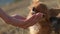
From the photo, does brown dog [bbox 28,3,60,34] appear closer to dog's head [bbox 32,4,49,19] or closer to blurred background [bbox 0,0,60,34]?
dog's head [bbox 32,4,49,19]

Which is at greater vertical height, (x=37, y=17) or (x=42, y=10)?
(x=42, y=10)

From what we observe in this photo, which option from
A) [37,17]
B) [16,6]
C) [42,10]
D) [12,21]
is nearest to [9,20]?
[12,21]

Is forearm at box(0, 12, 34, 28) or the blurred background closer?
forearm at box(0, 12, 34, 28)

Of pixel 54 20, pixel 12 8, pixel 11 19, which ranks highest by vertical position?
pixel 12 8

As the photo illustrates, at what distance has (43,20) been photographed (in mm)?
3398

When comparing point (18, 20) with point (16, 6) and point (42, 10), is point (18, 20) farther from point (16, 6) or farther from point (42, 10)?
point (16, 6)

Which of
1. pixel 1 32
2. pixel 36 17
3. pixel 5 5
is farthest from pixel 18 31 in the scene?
pixel 36 17

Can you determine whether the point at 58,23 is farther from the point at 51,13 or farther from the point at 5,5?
the point at 5,5

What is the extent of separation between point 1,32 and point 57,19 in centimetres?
227

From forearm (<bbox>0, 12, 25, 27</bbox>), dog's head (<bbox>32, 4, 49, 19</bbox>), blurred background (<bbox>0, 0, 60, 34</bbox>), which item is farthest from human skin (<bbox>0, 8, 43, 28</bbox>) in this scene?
blurred background (<bbox>0, 0, 60, 34</bbox>)

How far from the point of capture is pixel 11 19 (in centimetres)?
288

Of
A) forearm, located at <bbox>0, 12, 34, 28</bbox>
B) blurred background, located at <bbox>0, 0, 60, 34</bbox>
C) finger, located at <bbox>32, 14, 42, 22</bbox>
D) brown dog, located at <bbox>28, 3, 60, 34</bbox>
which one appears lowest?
forearm, located at <bbox>0, 12, 34, 28</bbox>

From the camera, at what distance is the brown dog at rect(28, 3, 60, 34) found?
130 inches

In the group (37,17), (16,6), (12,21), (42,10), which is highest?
(16,6)
